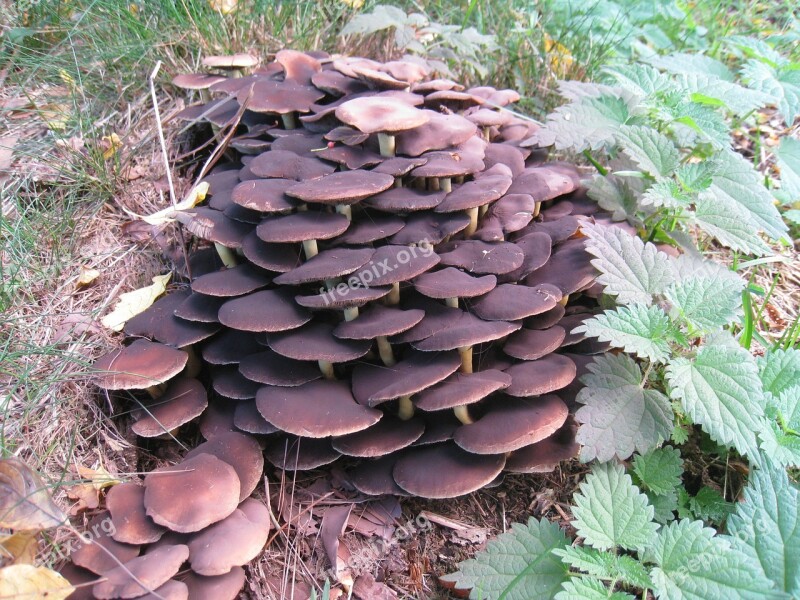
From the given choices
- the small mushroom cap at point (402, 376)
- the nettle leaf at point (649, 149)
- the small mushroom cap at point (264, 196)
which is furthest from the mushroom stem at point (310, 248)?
the nettle leaf at point (649, 149)

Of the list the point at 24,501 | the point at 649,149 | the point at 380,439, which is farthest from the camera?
the point at 649,149

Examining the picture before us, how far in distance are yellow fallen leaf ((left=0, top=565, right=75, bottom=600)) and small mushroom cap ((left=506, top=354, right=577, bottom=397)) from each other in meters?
2.07

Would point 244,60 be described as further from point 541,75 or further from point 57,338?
point 541,75

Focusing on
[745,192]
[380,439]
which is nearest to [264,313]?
[380,439]

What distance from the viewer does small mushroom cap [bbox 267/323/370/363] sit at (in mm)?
2801

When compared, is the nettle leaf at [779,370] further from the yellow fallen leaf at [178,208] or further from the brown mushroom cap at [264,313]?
the yellow fallen leaf at [178,208]

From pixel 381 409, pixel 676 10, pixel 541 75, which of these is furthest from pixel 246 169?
pixel 676 10

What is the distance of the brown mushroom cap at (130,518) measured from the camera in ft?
8.12

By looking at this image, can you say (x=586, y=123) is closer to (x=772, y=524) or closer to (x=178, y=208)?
(x=772, y=524)

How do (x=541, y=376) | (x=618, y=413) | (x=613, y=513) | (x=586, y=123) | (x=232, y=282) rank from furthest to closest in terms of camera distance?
(x=586, y=123)
(x=232, y=282)
(x=541, y=376)
(x=618, y=413)
(x=613, y=513)

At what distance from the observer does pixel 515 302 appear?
285cm

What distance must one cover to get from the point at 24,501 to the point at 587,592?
2.32m

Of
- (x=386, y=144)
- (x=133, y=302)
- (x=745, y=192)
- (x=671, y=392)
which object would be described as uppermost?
(x=386, y=144)

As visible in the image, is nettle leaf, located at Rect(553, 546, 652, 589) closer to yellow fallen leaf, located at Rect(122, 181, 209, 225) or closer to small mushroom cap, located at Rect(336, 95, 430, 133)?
small mushroom cap, located at Rect(336, 95, 430, 133)
